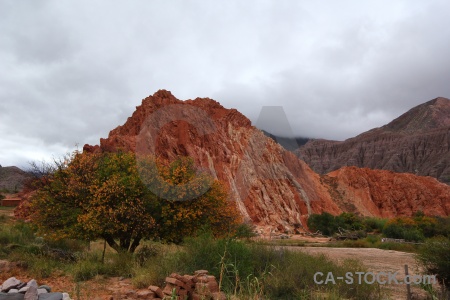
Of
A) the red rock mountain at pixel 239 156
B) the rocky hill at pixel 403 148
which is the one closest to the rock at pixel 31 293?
the red rock mountain at pixel 239 156

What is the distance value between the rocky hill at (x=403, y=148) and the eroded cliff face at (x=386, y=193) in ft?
74.9

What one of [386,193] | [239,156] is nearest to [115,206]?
[239,156]

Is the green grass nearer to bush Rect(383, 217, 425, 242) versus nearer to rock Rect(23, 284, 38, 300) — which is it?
rock Rect(23, 284, 38, 300)

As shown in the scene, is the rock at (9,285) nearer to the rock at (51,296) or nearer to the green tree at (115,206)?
the rock at (51,296)

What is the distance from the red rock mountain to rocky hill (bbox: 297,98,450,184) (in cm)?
4227

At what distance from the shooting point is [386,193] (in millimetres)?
86062

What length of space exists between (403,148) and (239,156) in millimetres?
92056

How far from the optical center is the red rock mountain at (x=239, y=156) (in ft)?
178

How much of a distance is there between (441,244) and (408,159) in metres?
127

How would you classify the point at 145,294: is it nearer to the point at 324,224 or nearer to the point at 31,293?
the point at 31,293

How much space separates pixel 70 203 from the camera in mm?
14344

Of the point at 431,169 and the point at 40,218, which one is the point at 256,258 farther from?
the point at 431,169

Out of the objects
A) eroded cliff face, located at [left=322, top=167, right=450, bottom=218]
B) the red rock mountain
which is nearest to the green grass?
the red rock mountain

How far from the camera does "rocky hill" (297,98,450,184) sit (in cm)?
12019
